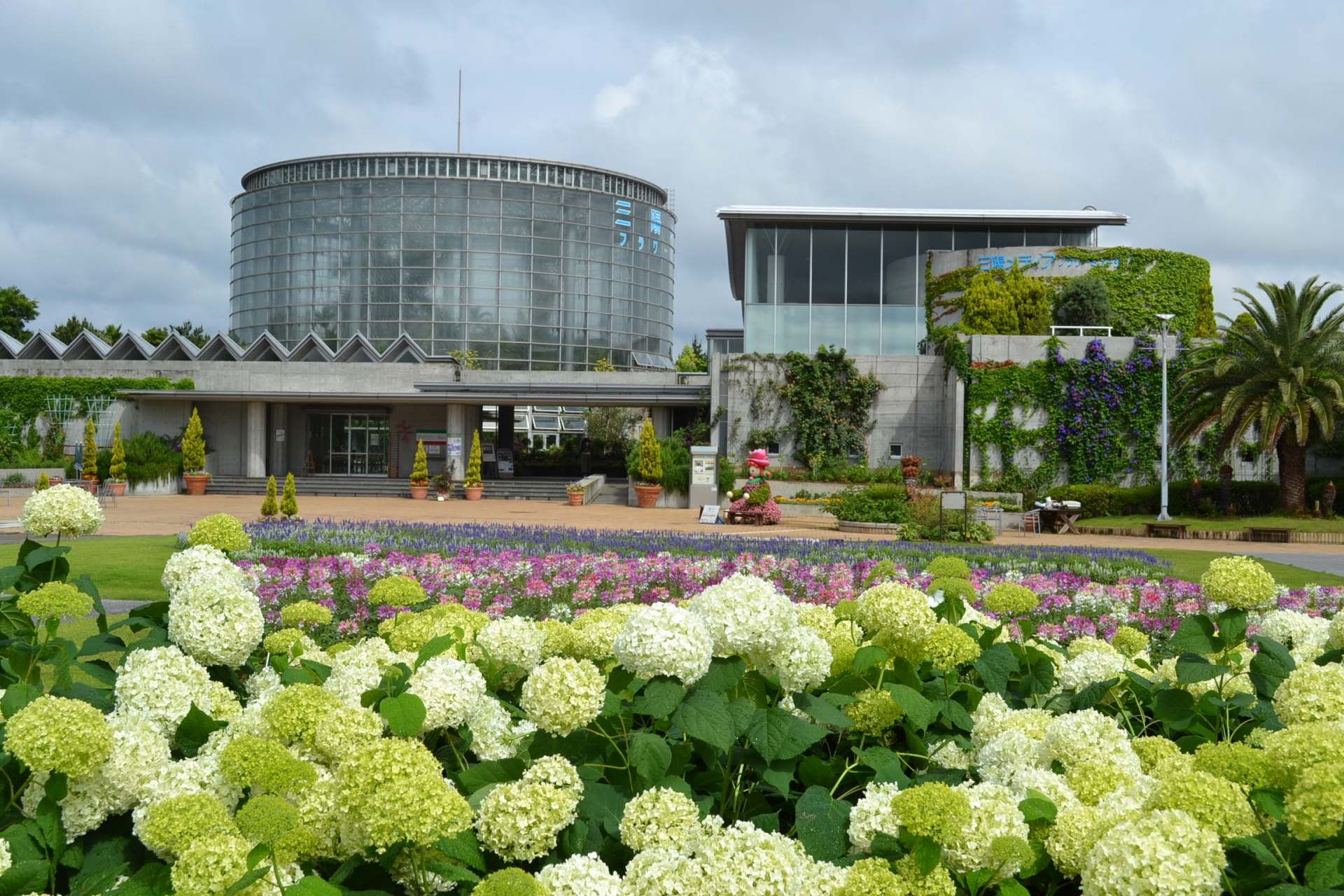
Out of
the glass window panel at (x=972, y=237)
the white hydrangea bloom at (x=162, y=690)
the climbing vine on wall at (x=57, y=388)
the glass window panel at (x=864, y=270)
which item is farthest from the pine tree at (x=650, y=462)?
the white hydrangea bloom at (x=162, y=690)

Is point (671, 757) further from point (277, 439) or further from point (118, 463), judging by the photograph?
point (277, 439)

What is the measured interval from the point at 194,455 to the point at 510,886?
3490cm

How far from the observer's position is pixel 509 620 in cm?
242

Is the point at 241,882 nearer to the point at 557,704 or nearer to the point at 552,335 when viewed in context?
the point at 557,704

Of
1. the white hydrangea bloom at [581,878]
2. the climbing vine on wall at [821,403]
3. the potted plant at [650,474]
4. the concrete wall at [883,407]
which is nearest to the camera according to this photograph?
the white hydrangea bloom at [581,878]

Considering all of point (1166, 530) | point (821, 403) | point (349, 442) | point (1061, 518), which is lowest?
point (1166, 530)

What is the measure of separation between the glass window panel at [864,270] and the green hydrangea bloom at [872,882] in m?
31.3

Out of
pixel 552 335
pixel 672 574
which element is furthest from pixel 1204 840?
pixel 552 335

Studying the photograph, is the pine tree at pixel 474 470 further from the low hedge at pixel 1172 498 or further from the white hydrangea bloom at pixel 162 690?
the white hydrangea bloom at pixel 162 690

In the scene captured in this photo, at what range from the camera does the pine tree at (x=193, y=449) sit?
32.4 meters

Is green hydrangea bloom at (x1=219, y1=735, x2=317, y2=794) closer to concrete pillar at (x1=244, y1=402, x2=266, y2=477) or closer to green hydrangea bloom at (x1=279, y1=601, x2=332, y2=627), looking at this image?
green hydrangea bloom at (x1=279, y1=601, x2=332, y2=627)

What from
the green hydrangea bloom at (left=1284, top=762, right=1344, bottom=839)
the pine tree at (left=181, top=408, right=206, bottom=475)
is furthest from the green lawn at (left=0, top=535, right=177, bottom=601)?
the pine tree at (left=181, top=408, right=206, bottom=475)

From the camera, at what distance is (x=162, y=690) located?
6.96ft

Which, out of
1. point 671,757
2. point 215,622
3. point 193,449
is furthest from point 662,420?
point 671,757
